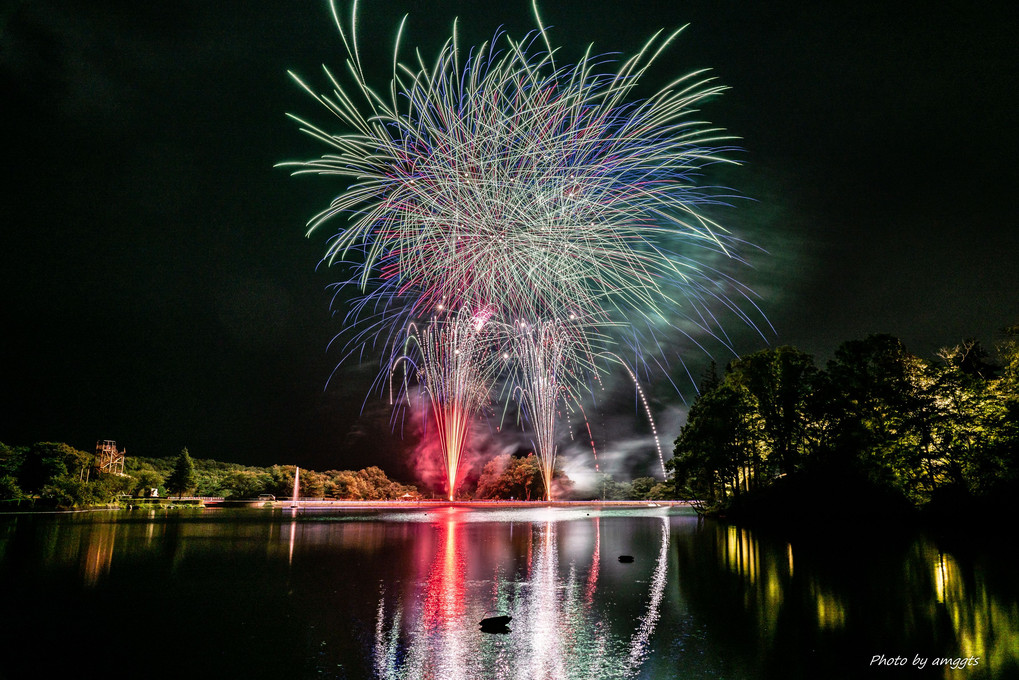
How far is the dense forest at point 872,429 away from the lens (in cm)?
3127

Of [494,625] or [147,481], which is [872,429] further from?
[147,481]

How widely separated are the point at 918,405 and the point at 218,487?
13756 centimetres

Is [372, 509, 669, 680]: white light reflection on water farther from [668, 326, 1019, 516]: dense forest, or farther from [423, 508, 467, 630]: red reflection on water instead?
[668, 326, 1019, 516]: dense forest

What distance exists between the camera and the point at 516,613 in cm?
1363

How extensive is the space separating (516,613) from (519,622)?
3.15 feet

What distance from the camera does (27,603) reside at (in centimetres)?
1498

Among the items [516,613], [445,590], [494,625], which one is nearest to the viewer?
[494,625]

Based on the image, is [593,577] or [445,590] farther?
[593,577]

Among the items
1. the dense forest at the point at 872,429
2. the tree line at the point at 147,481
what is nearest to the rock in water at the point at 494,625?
the dense forest at the point at 872,429

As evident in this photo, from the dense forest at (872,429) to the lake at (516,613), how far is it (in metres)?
7.36

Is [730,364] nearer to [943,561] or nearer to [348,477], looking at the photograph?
Answer: [943,561]

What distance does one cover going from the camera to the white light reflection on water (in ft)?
31.6

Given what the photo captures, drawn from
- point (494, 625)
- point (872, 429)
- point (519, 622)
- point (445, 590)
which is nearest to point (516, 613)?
point (519, 622)

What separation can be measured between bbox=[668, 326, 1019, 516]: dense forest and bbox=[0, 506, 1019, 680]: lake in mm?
7361
